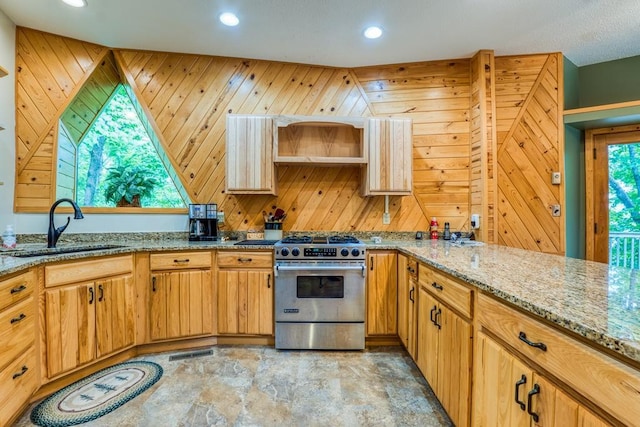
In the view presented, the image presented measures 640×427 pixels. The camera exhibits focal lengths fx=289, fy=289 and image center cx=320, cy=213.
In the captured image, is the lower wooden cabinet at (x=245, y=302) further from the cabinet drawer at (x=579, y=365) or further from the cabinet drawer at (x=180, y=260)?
the cabinet drawer at (x=579, y=365)

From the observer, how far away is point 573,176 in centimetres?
312

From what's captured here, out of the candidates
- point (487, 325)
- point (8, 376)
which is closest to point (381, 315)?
point (487, 325)

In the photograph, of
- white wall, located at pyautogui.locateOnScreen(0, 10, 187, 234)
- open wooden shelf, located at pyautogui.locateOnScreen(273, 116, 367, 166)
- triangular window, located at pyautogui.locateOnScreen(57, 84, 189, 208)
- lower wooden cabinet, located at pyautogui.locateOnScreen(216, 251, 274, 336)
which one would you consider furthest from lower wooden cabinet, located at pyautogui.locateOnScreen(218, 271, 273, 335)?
white wall, located at pyautogui.locateOnScreen(0, 10, 187, 234)

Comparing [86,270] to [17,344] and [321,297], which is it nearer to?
[17,344]

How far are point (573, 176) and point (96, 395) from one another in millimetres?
4682

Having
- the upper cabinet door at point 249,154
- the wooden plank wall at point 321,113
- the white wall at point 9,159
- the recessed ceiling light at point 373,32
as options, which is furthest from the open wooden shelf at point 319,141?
the white wall at point 9,159

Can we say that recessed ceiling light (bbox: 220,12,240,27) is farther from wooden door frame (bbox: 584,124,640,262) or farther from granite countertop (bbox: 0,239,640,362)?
wooden door frame (bbox: 584,124,640,262)

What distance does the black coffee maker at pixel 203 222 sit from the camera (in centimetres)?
288

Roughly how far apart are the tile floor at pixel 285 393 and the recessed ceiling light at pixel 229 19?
2.91 metres

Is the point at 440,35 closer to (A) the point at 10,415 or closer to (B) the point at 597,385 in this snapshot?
(B) the point at 597,385

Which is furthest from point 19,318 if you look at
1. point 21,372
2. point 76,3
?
point 76,3

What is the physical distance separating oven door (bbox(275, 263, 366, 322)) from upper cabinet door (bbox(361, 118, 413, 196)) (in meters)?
0.88

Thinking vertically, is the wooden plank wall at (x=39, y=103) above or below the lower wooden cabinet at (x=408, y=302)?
above

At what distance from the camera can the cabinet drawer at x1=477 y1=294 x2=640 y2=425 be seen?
2.29ft
